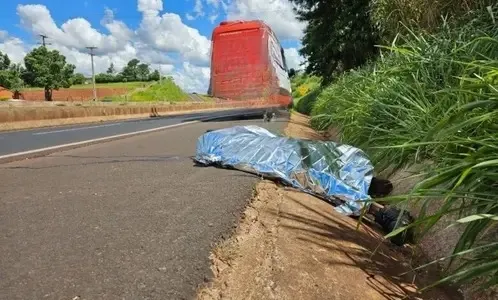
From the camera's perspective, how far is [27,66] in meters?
74.0

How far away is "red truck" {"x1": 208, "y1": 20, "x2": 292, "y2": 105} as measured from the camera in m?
13.0

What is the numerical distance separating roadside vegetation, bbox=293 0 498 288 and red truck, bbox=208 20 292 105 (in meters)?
4.06

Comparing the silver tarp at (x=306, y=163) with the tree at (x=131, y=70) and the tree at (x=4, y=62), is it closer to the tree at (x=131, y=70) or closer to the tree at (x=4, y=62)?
the tree at (x=4, y=62)

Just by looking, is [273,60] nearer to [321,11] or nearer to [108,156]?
[321,11]

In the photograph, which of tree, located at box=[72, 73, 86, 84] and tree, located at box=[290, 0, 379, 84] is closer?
tree, located at box=[290, 0, 379, 84]

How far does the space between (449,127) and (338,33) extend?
13.9 meters

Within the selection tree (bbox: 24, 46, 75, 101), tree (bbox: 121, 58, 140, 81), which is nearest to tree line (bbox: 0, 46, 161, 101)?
tree (bbox: 24, 46, 75, 101)

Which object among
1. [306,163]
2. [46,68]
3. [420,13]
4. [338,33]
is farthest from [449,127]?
[46,68]

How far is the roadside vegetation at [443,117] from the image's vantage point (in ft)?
6.93

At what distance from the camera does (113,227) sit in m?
2.80

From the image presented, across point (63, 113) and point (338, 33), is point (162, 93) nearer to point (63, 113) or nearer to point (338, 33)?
point (63, 113)

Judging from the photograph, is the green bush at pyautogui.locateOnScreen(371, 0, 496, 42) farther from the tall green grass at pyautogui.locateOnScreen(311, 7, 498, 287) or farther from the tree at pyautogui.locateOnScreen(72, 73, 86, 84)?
the tree at pyautogui.locateOnScreen(72, 73, 86, 84)

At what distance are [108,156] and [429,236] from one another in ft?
15.0

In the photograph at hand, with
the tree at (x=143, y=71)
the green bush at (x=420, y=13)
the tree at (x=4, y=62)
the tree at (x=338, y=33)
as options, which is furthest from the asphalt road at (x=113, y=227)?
the tree at (x=143, y=71)
